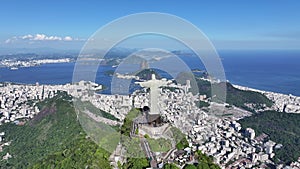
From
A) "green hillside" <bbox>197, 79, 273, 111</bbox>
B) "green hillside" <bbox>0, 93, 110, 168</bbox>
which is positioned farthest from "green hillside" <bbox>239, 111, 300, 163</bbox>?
"green hillside" <bbox>0, 93, 110, 168</bbox>

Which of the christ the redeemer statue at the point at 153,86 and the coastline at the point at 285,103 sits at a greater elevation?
the christ the redeemer statue at the point at 153,86

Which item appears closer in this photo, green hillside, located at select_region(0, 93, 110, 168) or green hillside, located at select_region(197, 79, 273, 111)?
green hillside, located at select_region(0, 93, 110, 168)

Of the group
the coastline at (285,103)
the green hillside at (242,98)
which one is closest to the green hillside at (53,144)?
the green hillside at (242,98)

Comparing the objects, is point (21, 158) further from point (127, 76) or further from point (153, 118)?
point (153, 118)

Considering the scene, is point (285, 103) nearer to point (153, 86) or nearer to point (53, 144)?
point (53, 144)

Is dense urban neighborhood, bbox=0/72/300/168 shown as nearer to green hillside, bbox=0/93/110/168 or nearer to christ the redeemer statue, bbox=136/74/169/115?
christ the redeemer statue, bbox=136/74/169/115

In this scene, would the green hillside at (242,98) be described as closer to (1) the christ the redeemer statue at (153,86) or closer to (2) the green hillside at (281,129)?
(2) the green hillside at (281,129)

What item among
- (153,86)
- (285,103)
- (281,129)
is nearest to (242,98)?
(285,103)

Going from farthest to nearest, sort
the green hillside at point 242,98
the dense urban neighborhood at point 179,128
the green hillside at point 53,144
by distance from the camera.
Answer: the green hillside at point 242,98 < the green hillside at point 53,144 < the dense urban neighborhood at point 179,128

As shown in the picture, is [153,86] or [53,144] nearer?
[153,86]
